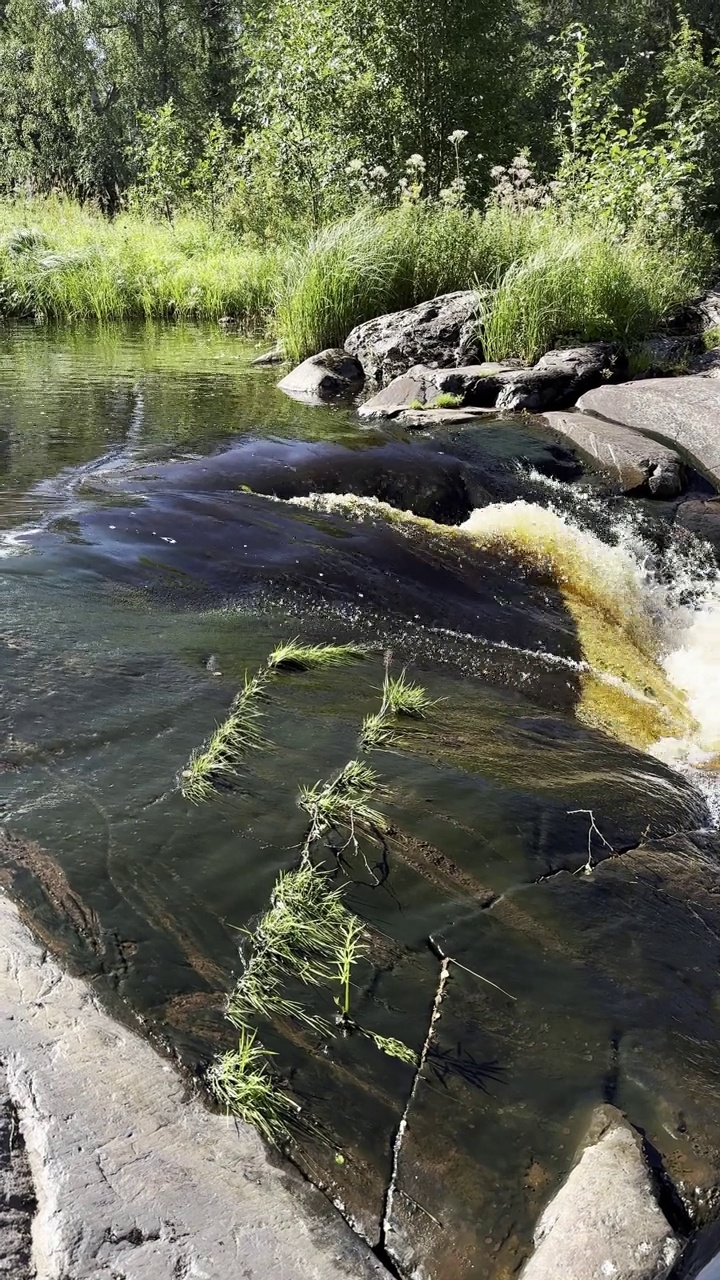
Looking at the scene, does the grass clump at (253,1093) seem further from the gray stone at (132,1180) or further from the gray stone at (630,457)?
the gray stone at (630,457)

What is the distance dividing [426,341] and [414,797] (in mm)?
7981

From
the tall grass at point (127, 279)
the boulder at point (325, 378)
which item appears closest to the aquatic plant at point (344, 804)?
the boulder at point (325, 378)

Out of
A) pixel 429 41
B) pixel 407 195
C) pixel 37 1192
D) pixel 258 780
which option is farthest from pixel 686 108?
pixel 37 1192

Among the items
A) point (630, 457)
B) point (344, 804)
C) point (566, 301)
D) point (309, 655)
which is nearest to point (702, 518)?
point (630, 457)

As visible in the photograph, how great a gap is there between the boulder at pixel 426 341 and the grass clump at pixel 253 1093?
881cm

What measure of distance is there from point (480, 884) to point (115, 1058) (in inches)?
45.8

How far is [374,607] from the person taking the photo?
4.97m

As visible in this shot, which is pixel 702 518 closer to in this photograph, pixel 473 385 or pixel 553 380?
pixel 553 380

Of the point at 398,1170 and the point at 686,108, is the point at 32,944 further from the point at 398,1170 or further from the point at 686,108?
the point at 686,108

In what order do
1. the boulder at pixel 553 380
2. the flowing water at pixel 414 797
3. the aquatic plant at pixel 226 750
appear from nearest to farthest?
the flowing water at pixel 414 797 < the aquatic plant at pixel 226 750 < the boulder at pixel 553 380

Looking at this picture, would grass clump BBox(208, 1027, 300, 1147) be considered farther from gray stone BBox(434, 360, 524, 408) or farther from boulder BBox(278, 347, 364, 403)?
boulder BBox(278, 347, 364, 403)

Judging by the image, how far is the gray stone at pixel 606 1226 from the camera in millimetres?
1818

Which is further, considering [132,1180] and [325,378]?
[325,378]

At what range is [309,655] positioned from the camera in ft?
13.4
